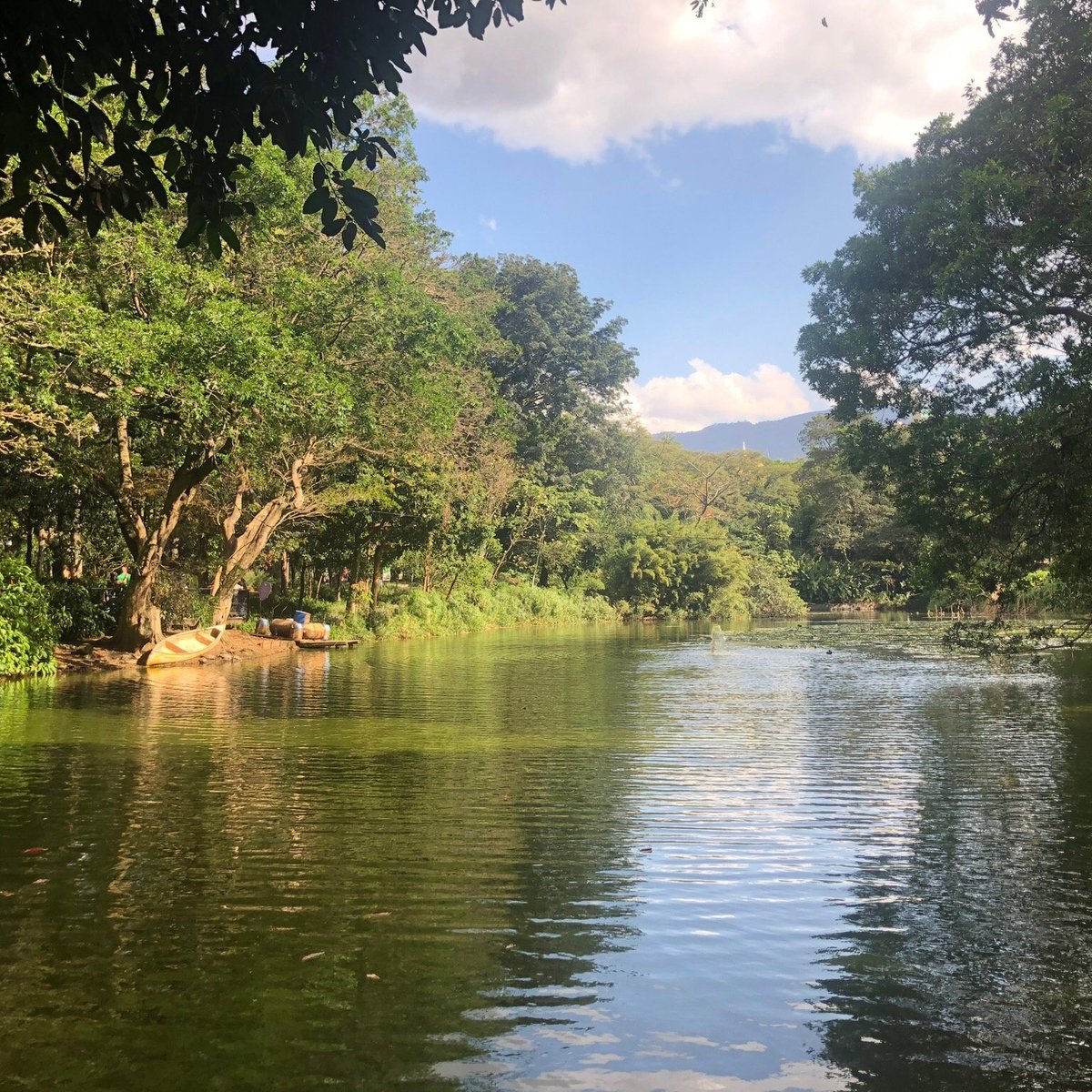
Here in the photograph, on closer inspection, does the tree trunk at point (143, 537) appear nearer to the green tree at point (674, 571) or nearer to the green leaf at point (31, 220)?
the green leaf at point (31, 220)

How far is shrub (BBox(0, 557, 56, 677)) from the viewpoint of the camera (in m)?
15.4

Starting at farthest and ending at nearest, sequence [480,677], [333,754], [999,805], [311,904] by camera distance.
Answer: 1. [480,677]
2. [333,754]
3. [999,805]
4. [311,904]

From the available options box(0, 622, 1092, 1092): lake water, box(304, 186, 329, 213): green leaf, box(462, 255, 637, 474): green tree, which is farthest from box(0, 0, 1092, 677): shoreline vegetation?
box(462, 255, 637, 474): green tree

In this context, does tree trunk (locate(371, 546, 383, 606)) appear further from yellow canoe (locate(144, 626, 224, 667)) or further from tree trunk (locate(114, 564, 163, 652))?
tree trunk (locate(114, 564, 163, 652))

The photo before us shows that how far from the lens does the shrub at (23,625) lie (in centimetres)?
1540

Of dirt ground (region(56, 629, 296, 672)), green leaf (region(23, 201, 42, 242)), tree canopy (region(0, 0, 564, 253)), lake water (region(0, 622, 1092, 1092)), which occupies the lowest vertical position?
lake water (region(0, 622, 1092, 1092))

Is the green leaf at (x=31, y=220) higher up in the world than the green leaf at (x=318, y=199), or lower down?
lower down

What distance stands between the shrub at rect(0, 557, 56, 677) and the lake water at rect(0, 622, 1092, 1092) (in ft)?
15.8

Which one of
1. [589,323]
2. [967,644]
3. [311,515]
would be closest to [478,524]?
[311,515]

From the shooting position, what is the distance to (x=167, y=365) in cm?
1419

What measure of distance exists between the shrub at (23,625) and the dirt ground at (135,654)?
28.5 inches

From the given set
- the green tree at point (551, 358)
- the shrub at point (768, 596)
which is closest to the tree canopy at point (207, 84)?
the green tree at point (551, 358)

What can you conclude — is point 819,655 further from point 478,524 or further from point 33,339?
point 33,339

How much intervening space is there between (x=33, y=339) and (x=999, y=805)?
11.5m
